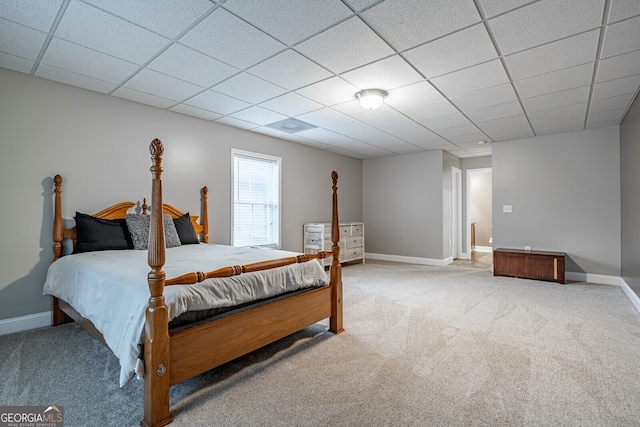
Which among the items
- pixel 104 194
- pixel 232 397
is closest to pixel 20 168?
pixel 104 194

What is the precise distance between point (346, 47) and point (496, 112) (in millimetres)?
2588

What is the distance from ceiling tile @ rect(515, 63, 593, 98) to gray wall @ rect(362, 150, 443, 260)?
9.91ft

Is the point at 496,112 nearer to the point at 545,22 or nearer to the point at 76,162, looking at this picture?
the point at 545,22

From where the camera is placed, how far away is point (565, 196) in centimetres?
509

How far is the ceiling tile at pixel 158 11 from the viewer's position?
1.97 metres

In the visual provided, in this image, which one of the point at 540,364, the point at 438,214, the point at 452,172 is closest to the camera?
the point at 540,364

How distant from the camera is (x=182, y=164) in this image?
416cm

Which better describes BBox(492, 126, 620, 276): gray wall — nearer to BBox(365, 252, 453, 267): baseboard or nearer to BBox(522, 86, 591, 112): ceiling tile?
BBox(365, 252, 453, 267): baseboard

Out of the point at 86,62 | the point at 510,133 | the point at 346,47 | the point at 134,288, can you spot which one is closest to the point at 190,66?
the point at 86,62

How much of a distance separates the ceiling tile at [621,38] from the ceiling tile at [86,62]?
12.4 feet

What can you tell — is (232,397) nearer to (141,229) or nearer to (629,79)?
(141,229)

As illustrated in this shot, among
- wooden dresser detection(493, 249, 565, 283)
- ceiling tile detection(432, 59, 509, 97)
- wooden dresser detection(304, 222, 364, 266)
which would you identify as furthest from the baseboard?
ceiling tile detection(432, 59, 509, 97)

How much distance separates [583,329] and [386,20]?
320 centimetres

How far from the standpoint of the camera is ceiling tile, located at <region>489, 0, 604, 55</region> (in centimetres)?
198
